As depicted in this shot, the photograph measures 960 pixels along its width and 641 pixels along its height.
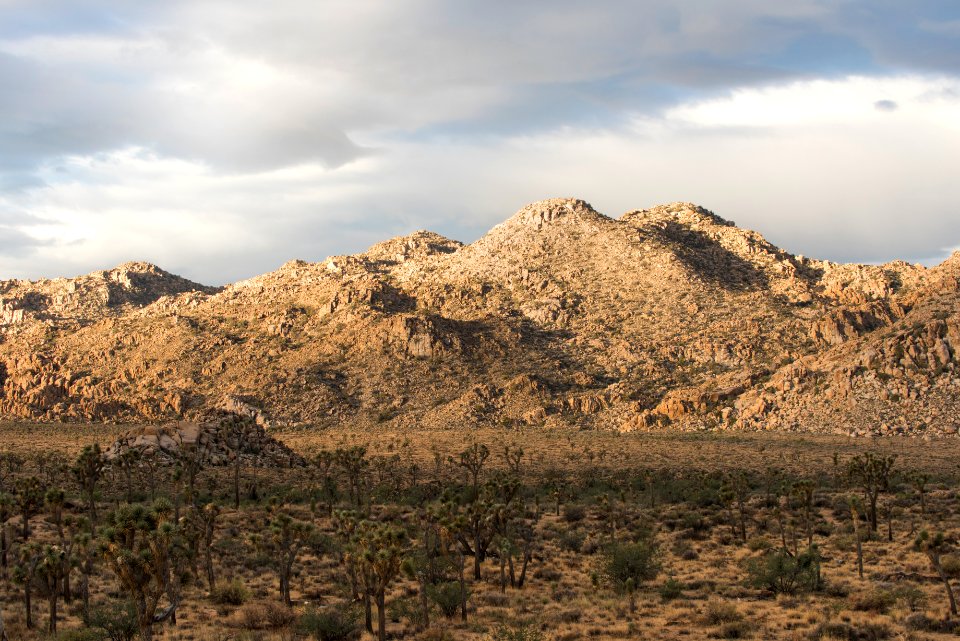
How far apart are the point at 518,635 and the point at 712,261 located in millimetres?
124559

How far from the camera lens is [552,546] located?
138ft

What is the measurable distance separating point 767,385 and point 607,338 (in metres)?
26.3

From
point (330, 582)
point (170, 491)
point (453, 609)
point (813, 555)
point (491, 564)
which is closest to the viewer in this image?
point (453, 609)

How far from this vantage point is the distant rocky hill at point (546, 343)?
94812 millimetres

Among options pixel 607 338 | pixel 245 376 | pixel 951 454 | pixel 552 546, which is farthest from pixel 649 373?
pixel 552 546

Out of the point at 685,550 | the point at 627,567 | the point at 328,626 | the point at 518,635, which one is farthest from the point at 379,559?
the point at 685,550

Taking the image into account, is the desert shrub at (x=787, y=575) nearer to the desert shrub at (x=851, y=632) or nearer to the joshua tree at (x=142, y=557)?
the desert shrub at (x=851, y=632)

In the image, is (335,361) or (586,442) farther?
(335,361)

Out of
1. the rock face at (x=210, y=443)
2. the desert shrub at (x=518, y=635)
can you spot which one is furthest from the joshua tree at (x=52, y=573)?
the rock face at (x=210, y=443)

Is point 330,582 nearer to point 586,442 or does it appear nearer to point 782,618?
point 782,618

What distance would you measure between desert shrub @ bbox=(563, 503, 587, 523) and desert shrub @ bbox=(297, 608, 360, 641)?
2368 cm

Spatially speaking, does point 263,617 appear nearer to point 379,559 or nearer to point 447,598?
point 379,559

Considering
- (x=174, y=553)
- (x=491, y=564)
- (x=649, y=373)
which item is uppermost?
(x=649, y=373)

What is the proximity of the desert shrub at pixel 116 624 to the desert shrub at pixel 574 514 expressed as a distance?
28.1 metres
